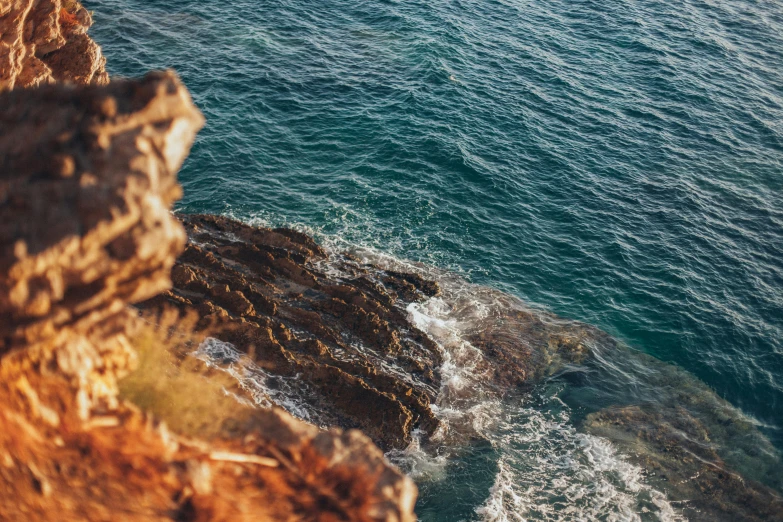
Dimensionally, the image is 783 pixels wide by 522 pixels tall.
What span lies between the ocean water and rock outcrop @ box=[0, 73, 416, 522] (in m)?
15.5

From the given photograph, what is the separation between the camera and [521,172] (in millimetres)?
46812

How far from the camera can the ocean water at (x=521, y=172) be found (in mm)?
29703

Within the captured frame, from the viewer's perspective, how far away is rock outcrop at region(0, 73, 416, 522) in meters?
8.48

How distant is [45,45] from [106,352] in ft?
72.9

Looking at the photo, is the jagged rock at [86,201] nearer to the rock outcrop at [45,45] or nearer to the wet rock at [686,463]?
the rock outcrop at [45,45]

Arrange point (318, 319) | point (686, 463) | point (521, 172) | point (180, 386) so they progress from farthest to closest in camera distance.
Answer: point (521, 172)
point (318, 319)
point (686, 463)
point (180, 386)

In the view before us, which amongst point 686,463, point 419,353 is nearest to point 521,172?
point 419,353

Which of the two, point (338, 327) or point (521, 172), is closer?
point (338, 327)

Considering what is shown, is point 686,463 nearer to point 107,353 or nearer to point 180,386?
point 180,386

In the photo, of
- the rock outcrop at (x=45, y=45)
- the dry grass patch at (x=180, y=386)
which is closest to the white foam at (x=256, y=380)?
the dry grass patch at (x=180, y=386)

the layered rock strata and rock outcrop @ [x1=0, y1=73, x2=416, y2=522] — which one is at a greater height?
rock outcrop @ [x1=0, y1=73, x2=416, y2=522]

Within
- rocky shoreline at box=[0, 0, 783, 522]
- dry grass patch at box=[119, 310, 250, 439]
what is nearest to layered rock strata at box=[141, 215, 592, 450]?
dry grass patch at box=[119, 310, 250, 439]

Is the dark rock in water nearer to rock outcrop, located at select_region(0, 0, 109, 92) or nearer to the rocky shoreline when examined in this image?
rock outcrop, located at select_region(0, 0, 109, 92)

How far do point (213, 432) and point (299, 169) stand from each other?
33.9 m
